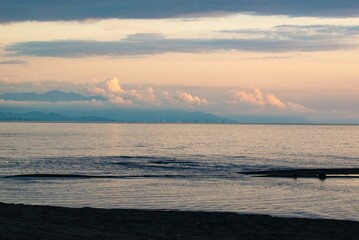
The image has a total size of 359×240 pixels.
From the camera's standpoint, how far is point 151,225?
25031 mm

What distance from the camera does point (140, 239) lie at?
70.3ft

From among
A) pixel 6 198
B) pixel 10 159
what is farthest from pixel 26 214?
pixel 10 159

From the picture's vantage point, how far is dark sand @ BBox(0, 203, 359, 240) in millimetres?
22188

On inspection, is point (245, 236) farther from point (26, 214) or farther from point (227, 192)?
point (227, 192)

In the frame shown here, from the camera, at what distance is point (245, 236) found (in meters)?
22.9

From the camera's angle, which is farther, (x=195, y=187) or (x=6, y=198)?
(x=195, y=187)

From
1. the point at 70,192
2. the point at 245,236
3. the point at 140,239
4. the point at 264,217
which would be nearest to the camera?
the point at 140,239

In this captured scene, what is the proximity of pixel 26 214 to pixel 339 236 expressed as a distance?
1380 centimetres

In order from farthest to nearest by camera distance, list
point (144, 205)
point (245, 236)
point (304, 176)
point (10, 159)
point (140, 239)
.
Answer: point (10, 159)
point (304, 176)
point (144, 205)
point (245, 236)
point (140, 239)

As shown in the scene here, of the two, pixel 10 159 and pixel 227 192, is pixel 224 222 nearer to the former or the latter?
pixel 227 192

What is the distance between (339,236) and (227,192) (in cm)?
2054

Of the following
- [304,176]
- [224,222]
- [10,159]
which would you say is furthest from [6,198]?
[10,159]

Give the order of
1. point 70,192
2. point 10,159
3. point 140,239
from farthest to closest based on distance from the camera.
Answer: point 10,159
point 70,192
point 140,239

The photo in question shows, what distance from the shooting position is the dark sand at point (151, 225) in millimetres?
22188
